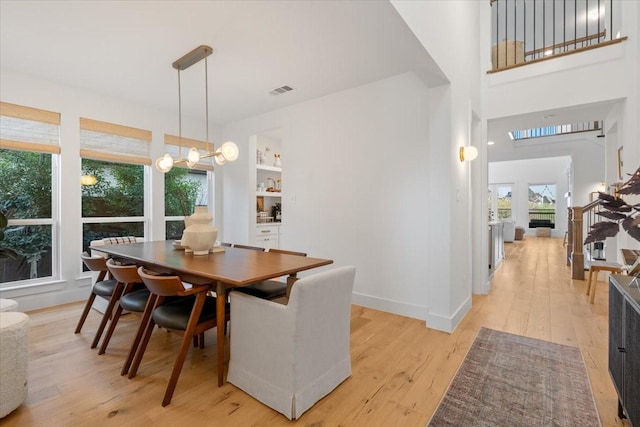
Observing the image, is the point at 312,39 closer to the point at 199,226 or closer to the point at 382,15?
the point at 382,15

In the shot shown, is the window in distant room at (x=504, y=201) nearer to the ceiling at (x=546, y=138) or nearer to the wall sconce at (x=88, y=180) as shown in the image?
the ceiling at (x=546, y=138)

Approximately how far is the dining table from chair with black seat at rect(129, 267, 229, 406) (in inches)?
4.0

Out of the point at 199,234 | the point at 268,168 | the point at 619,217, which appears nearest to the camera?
the point at 619,217

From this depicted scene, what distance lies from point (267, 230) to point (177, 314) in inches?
131

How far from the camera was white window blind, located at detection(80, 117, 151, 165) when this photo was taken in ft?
12.7

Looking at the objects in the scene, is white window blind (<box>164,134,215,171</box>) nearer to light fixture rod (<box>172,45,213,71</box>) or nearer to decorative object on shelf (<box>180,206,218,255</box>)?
light fixture rod (<box>172,45,213,71</box>)

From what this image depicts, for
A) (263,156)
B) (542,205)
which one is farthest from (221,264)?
(542,205)

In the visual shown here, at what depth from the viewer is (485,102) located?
4387 millimetres

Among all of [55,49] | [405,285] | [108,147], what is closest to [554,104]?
[405,285]

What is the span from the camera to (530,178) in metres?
12.3

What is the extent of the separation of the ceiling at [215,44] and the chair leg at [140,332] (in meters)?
2.17

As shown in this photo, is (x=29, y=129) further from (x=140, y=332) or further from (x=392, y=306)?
(x=392, y=306)

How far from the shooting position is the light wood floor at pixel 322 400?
168cm

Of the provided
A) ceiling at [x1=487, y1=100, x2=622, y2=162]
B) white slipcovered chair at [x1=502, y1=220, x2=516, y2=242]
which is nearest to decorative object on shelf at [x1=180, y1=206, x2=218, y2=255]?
ceiling at [x1=487, y1=100, x2=622, y2=162]
